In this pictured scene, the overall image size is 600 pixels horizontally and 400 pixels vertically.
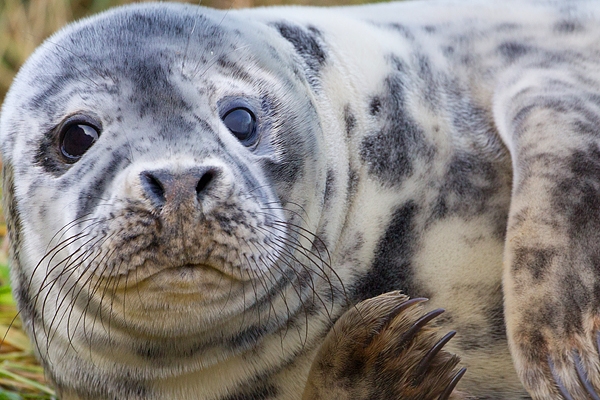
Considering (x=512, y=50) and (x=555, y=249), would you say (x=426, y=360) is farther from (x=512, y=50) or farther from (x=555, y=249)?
(x=512, y=50)

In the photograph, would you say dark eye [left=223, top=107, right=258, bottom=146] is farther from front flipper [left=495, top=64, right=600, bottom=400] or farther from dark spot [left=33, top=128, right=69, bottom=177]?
front flipper [left=495, top=64, right=600, bottom=400]

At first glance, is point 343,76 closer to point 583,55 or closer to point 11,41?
point 583,55

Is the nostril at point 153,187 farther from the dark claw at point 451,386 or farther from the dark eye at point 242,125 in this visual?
the dark claw at point 451,386

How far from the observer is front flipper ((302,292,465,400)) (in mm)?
2566

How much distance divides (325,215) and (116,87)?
0.72 meters

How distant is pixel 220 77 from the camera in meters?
2.69

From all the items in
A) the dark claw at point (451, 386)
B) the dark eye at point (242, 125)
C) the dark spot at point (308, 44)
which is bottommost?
the dark claw at point (451, 386)

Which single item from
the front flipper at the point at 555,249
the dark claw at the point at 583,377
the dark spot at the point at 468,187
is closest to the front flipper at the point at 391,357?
the front flipper at the point at 555,249

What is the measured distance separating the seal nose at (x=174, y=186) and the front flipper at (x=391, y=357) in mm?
638

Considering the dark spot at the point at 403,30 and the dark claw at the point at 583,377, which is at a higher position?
the dark spot at the point at 403,30

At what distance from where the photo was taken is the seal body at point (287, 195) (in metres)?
2.36

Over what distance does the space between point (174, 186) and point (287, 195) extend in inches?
21.3

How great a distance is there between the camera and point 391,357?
257 cm

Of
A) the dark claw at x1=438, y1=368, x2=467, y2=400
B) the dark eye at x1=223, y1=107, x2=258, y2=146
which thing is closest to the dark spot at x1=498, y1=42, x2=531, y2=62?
the dark eye at x1=223, y1=107, x2=258, y2=146
